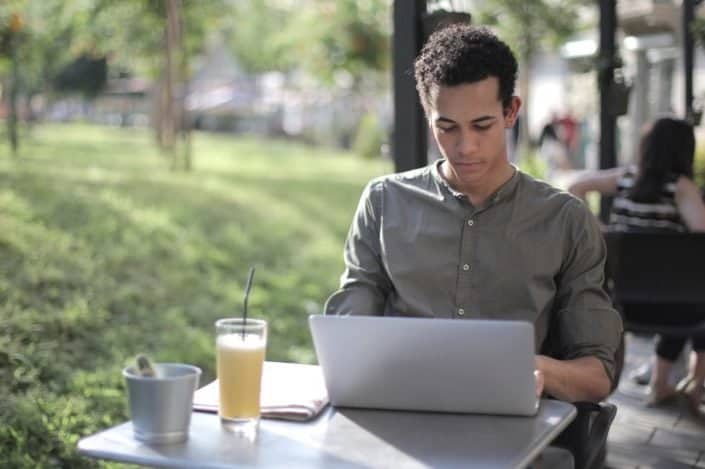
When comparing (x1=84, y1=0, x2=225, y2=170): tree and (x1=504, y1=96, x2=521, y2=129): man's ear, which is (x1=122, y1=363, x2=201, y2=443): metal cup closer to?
(x1=504, y1=96, x2=521, y2=129): man's ear

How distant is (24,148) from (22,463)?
31.4 feet

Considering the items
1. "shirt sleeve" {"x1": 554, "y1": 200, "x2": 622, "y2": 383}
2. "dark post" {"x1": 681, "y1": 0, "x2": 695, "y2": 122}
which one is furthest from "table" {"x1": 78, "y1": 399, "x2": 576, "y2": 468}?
"dark post" {"x1": 681, "y1": 0, "x2": 695, "y2": 122}

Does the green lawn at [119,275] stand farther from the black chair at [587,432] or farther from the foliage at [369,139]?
the foliage at [369,139]

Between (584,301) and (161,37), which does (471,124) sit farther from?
(161,37)

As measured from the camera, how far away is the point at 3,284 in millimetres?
5676

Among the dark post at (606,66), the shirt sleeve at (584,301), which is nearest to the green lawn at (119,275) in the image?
the dark post at (606,66)

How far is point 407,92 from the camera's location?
412cm

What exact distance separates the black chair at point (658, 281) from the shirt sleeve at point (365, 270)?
230cm

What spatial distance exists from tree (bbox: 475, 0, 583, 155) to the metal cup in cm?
1175

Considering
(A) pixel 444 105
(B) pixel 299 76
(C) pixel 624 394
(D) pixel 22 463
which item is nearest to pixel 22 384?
(D) pixel 22 463

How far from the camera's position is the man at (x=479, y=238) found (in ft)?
7.59

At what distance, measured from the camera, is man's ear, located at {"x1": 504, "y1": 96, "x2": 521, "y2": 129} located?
2.38 metres

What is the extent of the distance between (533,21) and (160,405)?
1322cm

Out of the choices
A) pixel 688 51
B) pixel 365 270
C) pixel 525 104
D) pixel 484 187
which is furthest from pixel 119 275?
pixel 525 104
